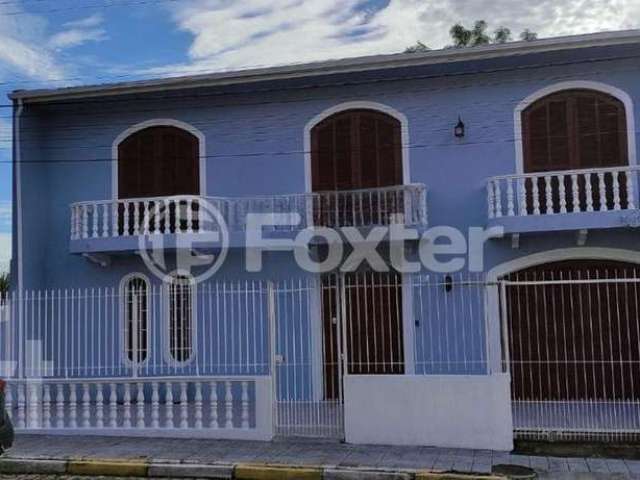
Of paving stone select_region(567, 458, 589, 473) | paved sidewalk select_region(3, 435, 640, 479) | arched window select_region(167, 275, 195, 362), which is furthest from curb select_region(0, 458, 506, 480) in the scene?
arched window select_region(167, 275, 195, 362)

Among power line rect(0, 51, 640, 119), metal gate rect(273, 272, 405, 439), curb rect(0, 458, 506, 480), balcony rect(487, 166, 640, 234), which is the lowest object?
curb rect(0, 458, 506, 480)

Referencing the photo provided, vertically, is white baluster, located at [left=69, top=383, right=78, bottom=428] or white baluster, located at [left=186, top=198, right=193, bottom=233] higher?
white baluster, located at [left=186, top=198, right=193, bottom=233]

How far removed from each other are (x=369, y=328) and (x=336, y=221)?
191 centimetres

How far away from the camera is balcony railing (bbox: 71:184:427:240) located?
1170 cm

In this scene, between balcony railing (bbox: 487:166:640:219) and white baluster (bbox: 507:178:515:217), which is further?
white baluster (bbox: 507:178:515:217)

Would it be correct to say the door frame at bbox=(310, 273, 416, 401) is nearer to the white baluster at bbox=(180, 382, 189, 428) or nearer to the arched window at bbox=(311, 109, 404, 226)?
the arched window at bbox=(311, 109, 404, 226)

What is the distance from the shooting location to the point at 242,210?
12281mm

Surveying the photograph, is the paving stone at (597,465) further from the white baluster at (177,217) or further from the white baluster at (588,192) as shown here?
the white baluster at (177,217)

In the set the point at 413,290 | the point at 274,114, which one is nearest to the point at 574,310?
the point at 413,290

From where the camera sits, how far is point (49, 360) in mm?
11836

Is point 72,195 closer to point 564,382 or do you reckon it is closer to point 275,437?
point 275,437

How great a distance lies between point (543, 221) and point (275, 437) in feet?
17.9

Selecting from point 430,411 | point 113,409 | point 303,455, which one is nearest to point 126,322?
point 113,409

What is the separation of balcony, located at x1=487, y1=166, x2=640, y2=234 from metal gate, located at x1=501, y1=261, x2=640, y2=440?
930 millimetres
